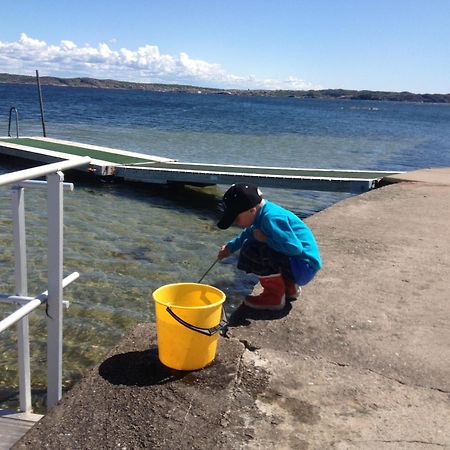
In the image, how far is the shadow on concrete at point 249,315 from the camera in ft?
12.3

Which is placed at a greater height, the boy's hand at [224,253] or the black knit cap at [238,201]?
the black knit cap at [238,201]

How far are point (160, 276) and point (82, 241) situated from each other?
181 centimetres

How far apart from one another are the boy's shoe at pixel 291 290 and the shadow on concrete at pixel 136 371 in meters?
1.21

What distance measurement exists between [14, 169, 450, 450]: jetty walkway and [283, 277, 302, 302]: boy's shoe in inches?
2.1

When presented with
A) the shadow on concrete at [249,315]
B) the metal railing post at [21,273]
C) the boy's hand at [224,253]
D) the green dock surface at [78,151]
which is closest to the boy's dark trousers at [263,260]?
the boy's hand at [224,253]

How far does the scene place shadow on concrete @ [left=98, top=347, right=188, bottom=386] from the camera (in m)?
2.94

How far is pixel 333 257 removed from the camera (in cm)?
534

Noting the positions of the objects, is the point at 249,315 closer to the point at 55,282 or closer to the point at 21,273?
the point at 55,282

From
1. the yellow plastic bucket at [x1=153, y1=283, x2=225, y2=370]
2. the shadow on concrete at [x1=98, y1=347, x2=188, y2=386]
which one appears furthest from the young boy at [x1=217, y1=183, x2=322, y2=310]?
the shadow on concrete at [x1=98, y1=347, x2=188, y2=386]

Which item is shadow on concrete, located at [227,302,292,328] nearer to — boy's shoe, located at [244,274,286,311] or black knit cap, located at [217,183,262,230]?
boy's shoe, located at [244,274,286,311]

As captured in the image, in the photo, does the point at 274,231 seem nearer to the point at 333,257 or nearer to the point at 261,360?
the point at 261,360

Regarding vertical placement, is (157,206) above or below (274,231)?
below

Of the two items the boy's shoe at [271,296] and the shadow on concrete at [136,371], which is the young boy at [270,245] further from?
the shadow on concrete at [136,371]

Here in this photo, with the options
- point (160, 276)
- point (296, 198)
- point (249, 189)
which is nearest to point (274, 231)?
point (249, 189)
